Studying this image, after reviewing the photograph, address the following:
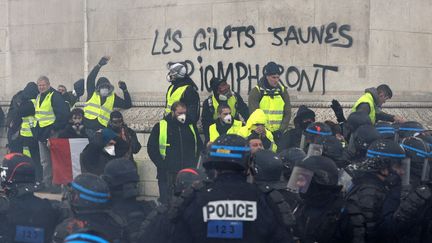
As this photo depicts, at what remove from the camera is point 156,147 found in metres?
12.2

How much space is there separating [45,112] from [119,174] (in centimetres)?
682

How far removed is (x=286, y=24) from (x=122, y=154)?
3.38m

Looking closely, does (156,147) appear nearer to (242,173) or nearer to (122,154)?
(122,154)

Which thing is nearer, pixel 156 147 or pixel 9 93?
pixel 156 147

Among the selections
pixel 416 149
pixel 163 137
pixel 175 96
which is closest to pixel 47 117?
pixel 175 96

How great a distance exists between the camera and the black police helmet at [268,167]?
7684mm

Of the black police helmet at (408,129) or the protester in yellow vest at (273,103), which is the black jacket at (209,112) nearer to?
the protester in yellow vest at (273,103)

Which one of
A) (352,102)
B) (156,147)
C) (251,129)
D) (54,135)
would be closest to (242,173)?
(251,129)

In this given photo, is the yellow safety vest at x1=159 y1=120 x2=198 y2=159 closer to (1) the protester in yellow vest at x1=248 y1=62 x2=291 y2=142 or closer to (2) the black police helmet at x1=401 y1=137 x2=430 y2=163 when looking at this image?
(1) the protester in yellow vest at x1=248 y1=62 x2=291 y2=142

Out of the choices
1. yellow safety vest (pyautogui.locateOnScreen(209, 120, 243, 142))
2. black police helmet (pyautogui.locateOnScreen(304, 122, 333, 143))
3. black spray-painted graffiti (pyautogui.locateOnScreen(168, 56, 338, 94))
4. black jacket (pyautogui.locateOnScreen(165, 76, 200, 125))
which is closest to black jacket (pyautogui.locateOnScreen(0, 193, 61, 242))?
black police helmet (pyautogui.locateOnScreen(304, 122, 333, 143))

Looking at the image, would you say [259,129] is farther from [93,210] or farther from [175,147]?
[93,210]

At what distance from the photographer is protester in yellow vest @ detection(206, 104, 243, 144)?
38.8 feet

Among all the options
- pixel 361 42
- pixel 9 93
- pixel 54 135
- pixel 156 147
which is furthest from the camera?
pixel 9 93

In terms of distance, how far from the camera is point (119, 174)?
7.91m
